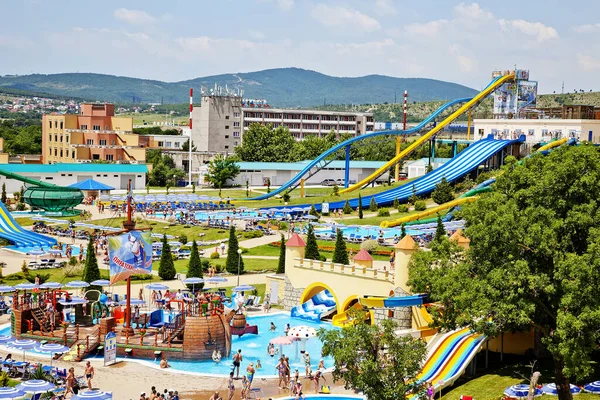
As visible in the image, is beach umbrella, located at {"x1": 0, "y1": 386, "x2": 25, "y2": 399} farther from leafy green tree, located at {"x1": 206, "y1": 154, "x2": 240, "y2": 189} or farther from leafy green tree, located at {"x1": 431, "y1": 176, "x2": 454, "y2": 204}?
leafy green tree, located at {"x1": 206, "y1": 154, "x2": 240, "y2": 189}

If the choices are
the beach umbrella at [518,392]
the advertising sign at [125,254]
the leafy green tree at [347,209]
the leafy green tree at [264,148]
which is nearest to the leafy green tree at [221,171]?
the leafy green tree at [264,148]

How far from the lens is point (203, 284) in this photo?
53000 millimetres

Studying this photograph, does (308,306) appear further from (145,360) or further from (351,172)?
(351,172)

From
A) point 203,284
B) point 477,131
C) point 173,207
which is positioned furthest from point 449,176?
point 203,284

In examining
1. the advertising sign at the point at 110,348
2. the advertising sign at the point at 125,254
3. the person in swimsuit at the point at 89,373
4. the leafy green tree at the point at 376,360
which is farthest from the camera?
the advertising sign at the point at 125,254

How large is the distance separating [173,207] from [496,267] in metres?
61.2

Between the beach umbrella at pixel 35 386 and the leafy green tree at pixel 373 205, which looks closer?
the beach umbrella at pixel 35 386

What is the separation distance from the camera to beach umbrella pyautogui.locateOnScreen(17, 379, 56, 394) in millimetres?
30602

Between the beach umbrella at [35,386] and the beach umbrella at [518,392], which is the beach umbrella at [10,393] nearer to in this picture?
the beach umbrella at [35,386]

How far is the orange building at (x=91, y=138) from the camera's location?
410 ft

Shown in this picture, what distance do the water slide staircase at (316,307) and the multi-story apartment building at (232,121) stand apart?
11278 centimetres

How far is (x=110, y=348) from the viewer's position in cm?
3800

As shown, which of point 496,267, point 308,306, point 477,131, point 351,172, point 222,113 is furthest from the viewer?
point 222,113

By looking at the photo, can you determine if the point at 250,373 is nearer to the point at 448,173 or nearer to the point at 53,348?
the point at 53,348
